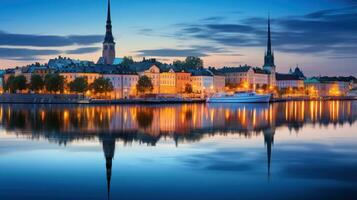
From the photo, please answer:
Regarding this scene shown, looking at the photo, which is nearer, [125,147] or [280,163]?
[280,163]

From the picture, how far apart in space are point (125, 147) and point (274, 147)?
5532mm

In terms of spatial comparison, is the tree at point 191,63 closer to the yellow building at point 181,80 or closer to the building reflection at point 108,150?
the yellow building at point 181,80

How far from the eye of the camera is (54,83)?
74500 mm

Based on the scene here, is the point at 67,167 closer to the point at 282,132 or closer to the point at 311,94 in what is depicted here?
the point at 282,132

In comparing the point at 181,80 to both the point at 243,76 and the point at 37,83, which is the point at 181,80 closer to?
the point at 243,76

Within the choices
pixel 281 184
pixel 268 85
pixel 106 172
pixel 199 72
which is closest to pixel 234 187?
pixel 281 184

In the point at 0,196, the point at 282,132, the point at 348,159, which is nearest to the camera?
the point at 0,196

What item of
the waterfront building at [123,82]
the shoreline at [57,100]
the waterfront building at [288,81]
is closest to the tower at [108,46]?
the waterfront building at [123,82]

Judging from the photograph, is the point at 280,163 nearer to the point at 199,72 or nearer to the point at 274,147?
the point at 274,147

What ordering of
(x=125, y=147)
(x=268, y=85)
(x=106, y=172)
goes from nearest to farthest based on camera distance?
(x=106, y=172) → (x=125, y=147) → (x=268, y=85)

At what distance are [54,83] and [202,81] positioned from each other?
35.5 metres

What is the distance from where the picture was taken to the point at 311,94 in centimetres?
14250

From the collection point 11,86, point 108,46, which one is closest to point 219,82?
point 108,46

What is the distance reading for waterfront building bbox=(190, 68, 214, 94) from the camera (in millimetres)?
101812
